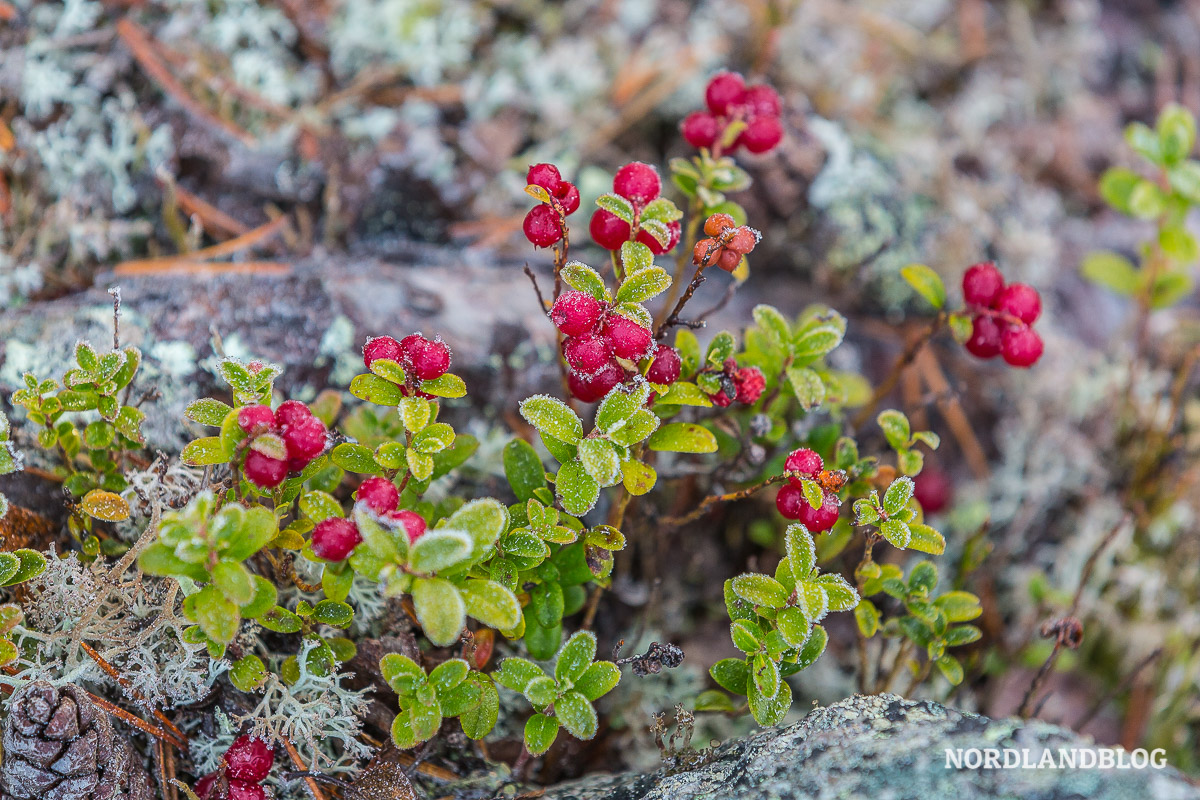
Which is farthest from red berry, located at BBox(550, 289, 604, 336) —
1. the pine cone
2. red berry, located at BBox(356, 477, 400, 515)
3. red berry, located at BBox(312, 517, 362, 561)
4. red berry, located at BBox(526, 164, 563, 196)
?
the pine cone

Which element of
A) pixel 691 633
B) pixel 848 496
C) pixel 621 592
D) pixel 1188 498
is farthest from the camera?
pixel 1188 498

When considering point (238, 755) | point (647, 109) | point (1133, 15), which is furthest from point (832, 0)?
point (238, 755)

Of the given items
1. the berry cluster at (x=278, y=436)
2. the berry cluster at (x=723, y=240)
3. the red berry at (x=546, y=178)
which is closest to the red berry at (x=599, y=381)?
the berry cluster at (x=723, y=240)

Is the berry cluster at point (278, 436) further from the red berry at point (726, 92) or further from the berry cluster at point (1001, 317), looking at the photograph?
the berry cluster at point (1001, 317)

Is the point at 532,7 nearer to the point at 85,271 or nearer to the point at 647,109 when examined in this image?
the point at 647,109

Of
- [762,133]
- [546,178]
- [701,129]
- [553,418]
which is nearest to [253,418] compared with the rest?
[553,418]

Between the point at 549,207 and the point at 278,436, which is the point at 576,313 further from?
the point at 278,436

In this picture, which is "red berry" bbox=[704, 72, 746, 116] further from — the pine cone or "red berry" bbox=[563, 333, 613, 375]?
the pine cone
